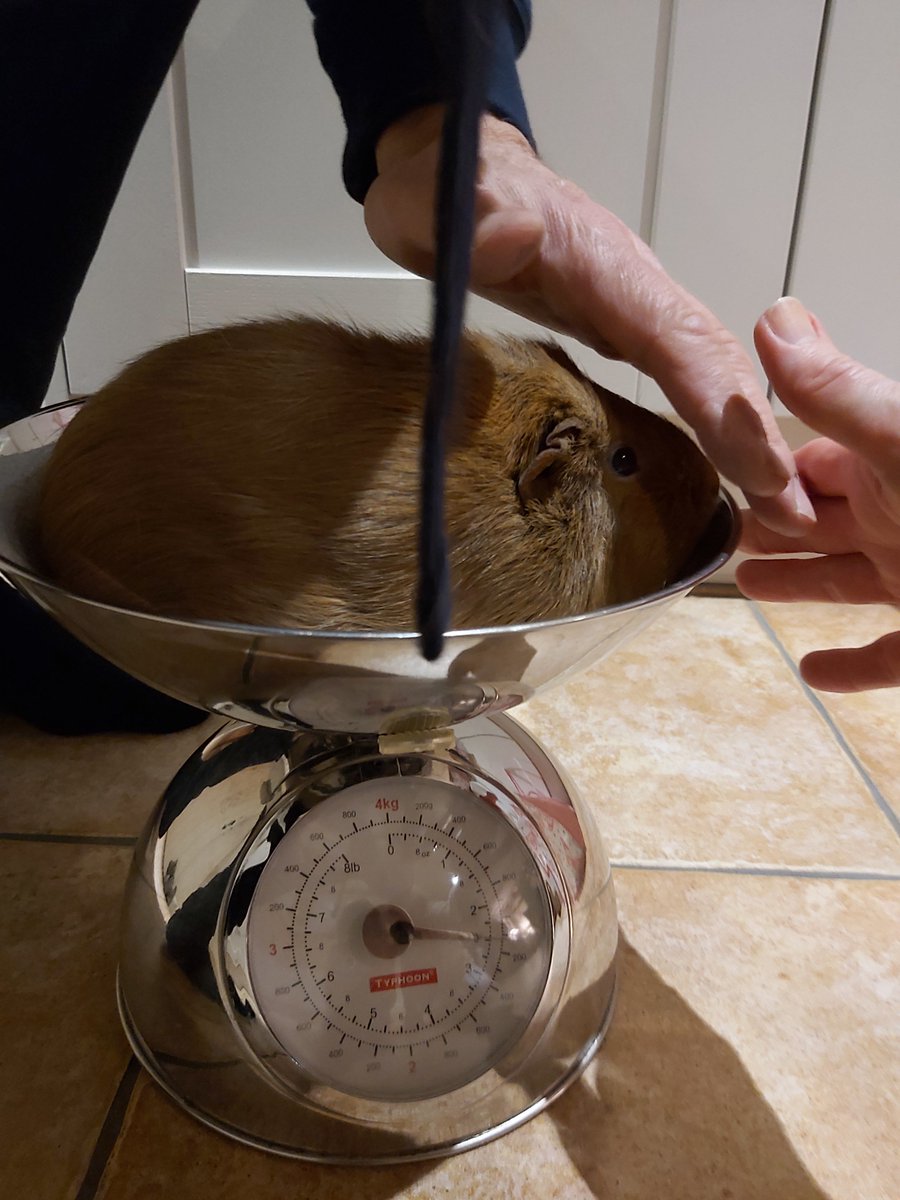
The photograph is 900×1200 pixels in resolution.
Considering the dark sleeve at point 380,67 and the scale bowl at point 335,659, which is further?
the dark sleeve at point 380,67

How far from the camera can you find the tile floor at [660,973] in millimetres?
584

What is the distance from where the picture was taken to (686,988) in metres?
0.72

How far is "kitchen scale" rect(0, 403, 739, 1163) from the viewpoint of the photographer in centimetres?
48

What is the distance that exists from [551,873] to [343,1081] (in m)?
0.16

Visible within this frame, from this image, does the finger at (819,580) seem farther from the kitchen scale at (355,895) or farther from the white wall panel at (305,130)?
the white wall panel at (305,130)

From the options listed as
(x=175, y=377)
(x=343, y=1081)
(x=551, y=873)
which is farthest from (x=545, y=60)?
(x=343, y=1081)

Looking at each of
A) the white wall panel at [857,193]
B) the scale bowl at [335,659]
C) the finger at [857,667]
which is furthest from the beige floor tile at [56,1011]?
the white wall panel at [857,193]

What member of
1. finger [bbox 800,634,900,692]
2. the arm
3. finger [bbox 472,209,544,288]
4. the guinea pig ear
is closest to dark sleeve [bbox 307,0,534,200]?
the arm

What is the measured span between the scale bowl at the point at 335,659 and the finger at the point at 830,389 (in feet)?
0.25

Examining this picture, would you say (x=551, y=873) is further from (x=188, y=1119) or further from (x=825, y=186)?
(x=825, y=186)

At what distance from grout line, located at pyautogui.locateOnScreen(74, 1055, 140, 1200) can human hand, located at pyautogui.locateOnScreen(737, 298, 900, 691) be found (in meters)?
0.60

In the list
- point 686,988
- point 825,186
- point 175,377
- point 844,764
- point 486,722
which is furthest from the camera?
point 825,186

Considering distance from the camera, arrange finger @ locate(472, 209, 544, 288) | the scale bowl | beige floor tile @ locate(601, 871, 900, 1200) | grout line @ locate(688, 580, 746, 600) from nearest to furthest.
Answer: the scale bowl → finger @ locate(472, 209, 544, 288) → beige floor tile @ locate(601, 871, 900, 1200) → grout line @ locate(688, 580, 746, 600)

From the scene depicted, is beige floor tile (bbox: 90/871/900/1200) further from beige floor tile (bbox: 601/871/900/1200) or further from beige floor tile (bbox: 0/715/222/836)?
beige floor tile (bbox: 0/715/222/836)
